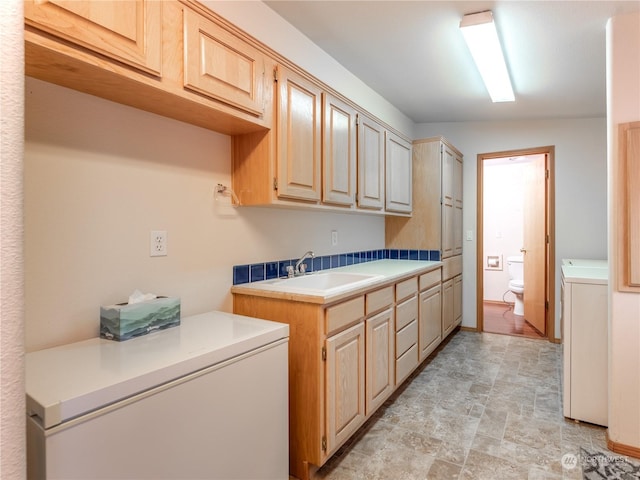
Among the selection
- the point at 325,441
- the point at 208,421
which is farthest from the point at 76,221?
the point at 325,441

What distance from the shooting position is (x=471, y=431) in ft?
7.14

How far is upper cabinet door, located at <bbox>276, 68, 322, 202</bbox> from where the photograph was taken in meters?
1.87

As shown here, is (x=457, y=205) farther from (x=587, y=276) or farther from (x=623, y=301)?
(x=623, y=301)

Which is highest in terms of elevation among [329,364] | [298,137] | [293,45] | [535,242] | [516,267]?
[293,45]

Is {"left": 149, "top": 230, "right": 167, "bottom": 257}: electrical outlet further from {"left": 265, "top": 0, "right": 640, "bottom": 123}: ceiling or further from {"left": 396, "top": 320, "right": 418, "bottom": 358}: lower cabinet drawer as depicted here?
{"left": 396, "top": 320, "right": 418, "bottom": 358}: lower cabinet drawer

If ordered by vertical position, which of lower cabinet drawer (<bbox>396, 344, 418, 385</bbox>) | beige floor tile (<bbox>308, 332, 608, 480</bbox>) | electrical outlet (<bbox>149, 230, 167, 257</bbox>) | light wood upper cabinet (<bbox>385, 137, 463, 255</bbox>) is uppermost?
light wood upper cabinet (<bbox>385, 137, 463, 255</bbox>)

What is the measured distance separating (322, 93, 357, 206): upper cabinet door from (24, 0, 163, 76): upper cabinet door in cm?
114

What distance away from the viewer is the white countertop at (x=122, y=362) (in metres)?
0.89

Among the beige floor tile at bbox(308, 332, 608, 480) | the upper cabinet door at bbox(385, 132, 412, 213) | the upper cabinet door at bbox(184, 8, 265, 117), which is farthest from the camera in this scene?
the upper cabinet door at bbox(385, 132, 412, 213)

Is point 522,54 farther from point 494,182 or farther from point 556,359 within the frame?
point 494,182

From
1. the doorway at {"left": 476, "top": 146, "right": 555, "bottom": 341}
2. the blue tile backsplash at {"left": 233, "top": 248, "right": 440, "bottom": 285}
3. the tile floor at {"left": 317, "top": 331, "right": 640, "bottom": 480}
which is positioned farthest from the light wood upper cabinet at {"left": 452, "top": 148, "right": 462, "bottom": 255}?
the tile floor at {"left": 317, "top": 331, "right": 640, "bottom": 480}

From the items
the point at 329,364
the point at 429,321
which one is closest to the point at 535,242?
the point at 429,321

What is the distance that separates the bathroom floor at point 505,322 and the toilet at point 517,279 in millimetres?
141

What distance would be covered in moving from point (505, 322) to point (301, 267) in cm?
353
